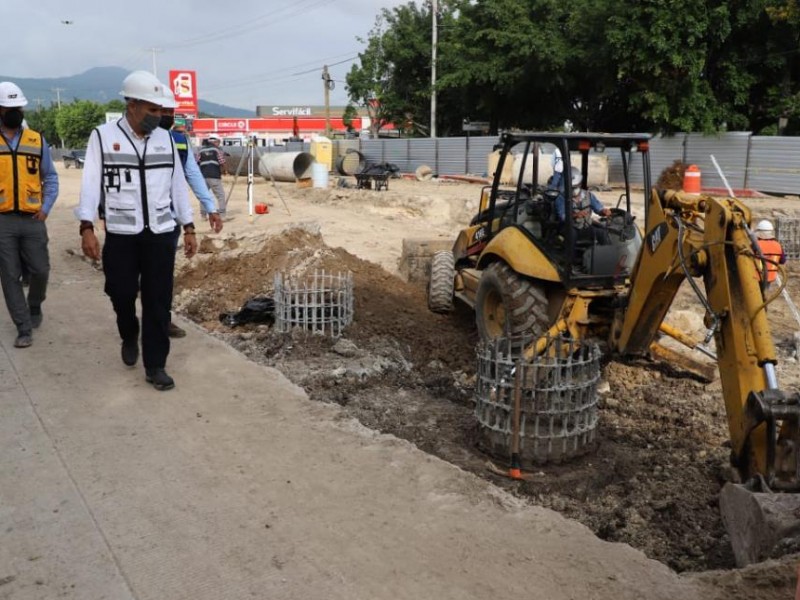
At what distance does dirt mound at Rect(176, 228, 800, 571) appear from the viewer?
3.81 metres

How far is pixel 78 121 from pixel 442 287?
246 ft

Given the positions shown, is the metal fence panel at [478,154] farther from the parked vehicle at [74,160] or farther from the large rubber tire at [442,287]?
the parked vehicle at [74,160]

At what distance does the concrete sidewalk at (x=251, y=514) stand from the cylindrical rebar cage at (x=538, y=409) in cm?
66

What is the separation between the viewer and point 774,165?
21234 millimetres

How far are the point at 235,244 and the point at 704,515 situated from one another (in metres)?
7.88

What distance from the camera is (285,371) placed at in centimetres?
580

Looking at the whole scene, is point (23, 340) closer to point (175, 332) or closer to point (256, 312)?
point (175, 332)

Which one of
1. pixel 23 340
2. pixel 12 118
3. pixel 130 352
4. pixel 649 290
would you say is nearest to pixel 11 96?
pixel 12 118

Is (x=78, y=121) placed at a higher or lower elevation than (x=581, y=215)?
higher

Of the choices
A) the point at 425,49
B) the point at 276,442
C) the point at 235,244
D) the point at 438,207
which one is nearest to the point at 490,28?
the point at 425,49

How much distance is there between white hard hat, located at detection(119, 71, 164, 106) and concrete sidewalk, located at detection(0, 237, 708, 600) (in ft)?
6.28

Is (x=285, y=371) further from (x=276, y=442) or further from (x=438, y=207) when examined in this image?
(x=438, y=207)

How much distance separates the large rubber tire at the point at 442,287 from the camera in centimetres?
834

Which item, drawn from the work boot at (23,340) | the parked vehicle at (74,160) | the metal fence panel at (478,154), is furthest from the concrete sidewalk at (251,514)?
the parked vehicle at (74,160)
